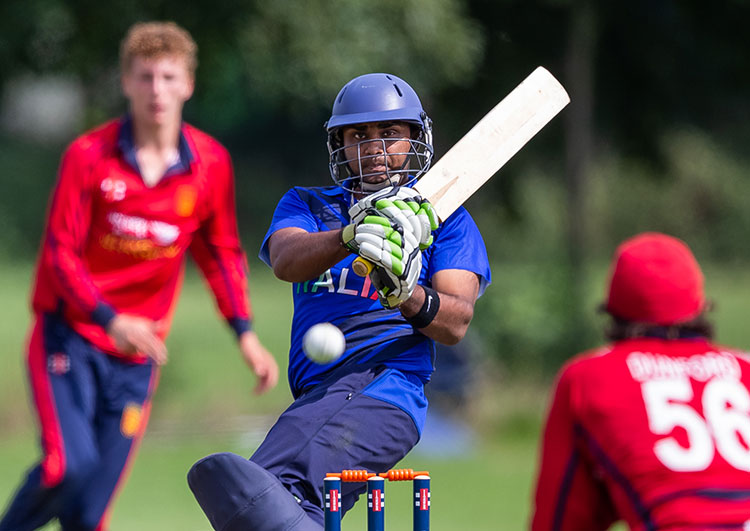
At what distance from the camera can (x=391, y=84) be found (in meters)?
3.72

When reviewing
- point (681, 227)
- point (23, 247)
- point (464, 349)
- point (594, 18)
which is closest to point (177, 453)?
point (464, 349)

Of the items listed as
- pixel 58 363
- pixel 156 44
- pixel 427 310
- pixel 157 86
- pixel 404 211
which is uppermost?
pixel 156 44

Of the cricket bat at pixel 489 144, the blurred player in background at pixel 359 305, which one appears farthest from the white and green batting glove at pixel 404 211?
the cricket bat at pixel 489 144

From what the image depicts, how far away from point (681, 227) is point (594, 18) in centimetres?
1155

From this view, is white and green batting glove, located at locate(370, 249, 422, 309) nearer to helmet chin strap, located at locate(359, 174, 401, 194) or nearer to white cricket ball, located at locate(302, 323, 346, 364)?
white cricket ball, located at locate(302, 323, 346, 364)

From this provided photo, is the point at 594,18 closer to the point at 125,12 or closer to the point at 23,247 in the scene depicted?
the point at 125,12

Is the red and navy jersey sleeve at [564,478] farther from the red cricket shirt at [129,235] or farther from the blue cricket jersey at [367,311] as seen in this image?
the red cricket shirt at [129,235]

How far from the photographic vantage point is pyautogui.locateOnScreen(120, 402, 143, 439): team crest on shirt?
5043mm

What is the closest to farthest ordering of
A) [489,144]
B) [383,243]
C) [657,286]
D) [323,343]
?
[657,286] → [383,243] → [323,343] → [489,144]

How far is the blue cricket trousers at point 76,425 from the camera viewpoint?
4770 millimetres

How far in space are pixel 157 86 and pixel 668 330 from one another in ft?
9.39

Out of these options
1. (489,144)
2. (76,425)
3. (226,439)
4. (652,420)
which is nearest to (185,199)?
(76,425)

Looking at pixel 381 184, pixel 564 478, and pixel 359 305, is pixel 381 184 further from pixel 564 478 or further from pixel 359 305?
pixel 564 478

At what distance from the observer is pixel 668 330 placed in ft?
9.10
